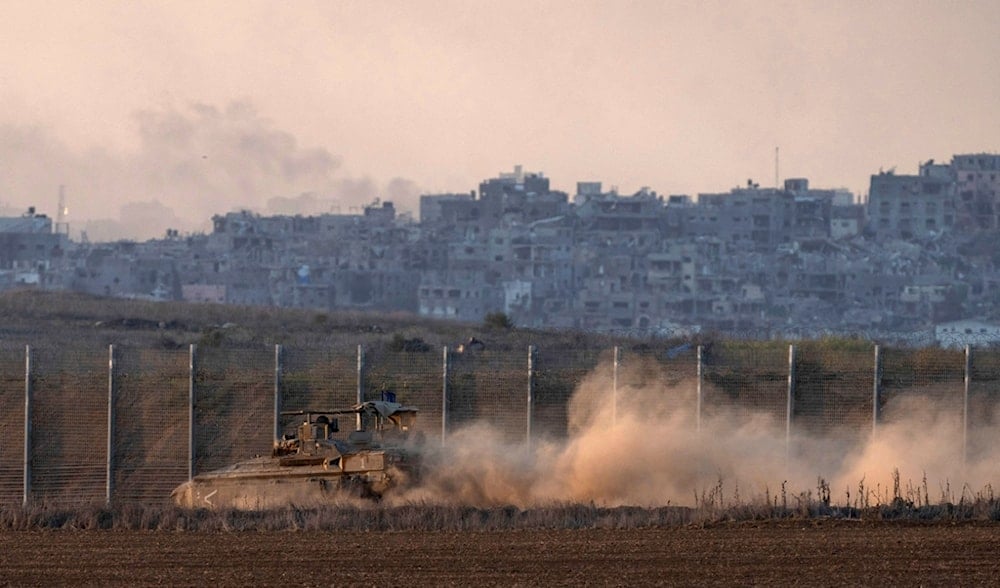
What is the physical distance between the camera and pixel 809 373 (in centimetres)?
3033

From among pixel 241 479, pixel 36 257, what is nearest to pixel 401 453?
pixel 241 479

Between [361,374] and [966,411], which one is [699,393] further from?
[361,374]

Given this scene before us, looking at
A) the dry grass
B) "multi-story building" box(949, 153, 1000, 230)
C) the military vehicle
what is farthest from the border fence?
"multi-story building" box(949, 153, 1000, 230)

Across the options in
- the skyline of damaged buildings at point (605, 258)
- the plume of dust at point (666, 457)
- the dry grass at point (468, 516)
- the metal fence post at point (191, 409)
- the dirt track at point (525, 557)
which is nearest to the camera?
the dirt track at point (525, 557)

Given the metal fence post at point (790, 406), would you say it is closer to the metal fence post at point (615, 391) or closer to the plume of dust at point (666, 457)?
the plume of dust at point (666, 457)

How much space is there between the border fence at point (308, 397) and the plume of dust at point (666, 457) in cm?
16

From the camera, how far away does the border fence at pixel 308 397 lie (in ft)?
95.5

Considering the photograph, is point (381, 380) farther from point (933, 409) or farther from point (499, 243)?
point (499, 243)

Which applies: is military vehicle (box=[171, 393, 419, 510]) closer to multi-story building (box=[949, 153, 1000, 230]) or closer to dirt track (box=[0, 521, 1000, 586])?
dirt track (box=[0, 521, 1000, 586])

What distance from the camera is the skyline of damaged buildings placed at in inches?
6230

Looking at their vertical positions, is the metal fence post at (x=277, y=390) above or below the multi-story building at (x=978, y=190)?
below

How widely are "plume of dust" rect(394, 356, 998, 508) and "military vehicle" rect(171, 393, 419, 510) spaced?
1.43 feet

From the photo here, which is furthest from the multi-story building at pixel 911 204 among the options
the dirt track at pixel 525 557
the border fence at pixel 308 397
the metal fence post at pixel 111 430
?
the dirt track at pixel 525 557

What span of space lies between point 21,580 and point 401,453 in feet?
27.7
